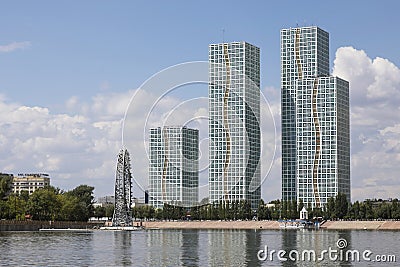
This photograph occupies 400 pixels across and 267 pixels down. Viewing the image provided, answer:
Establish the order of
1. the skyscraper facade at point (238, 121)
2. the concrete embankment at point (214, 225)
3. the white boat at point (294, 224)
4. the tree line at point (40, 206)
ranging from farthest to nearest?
the skyscraper facade at point (238, 121) < the concrete embankment at point (214, 225) < the white boat at point (294, 224) < the tree line at point (40, 206)

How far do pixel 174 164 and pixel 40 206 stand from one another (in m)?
28.9

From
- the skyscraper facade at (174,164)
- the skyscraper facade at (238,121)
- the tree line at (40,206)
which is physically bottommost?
the tree line at (40,206)

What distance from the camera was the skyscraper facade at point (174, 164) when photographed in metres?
134

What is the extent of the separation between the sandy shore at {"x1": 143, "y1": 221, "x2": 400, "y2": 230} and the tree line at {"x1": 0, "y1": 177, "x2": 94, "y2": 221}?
22.7m

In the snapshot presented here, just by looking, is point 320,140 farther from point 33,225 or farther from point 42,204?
point 33,225

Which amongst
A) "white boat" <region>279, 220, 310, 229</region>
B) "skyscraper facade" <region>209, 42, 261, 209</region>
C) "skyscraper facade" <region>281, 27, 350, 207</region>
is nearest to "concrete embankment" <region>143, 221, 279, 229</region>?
"white boat" <region>279, 220, 310, 229</region>

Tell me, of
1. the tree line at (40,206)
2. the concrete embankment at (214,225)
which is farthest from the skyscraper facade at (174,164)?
the tree line at (40,206)

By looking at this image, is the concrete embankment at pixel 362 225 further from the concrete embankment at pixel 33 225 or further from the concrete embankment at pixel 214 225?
the concrete embankment at pixel 33 225

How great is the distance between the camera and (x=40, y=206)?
142250 mm

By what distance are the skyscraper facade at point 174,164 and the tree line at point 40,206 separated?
20.3 m

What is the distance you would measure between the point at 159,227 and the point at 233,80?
42.4 metres

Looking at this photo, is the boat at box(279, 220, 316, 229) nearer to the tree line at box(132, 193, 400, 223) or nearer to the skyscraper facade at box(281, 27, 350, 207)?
the tree line at box(132, 193, 400, 223)

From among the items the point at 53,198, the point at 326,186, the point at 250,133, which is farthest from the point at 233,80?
the point at 53,198

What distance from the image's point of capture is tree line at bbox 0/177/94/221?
13838 centimetres
